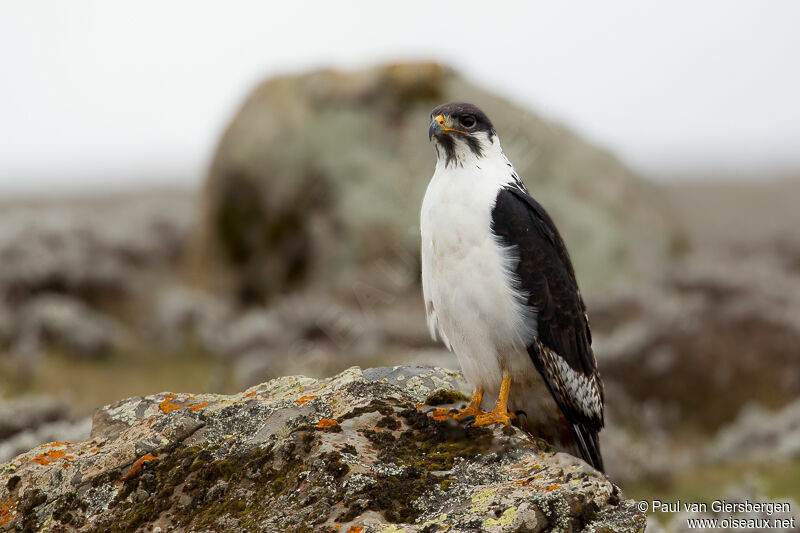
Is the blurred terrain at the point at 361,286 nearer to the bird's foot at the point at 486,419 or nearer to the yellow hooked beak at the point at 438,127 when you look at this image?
the bird's foot at the point at 486,419

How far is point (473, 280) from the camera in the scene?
3.78 meters

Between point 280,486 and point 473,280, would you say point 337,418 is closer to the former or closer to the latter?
point 280,486

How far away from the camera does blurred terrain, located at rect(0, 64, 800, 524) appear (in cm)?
926

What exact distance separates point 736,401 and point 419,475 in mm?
7537

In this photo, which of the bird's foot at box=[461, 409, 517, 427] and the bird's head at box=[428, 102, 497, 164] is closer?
the bird's foot at box=[461, 409, 517, 427]

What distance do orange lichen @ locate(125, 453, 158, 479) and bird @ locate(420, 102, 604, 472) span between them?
1285 millimetres

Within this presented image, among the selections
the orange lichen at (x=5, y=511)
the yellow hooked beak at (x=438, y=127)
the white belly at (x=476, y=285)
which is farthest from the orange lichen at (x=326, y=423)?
the yellow hooked beak at (x=438, y=127)

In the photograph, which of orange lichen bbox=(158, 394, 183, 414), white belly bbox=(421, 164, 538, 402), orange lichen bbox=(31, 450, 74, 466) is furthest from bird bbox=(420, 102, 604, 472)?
orange lichen bbox=(31, 450, 74, 466)

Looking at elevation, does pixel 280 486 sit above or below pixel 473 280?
below

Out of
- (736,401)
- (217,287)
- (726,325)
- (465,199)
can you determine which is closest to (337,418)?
(465,199)

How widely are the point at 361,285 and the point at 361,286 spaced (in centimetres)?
2

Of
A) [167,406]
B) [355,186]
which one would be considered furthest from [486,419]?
[355,186]

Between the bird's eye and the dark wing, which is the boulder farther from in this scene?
the dark wing

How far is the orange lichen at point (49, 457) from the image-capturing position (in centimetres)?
344
